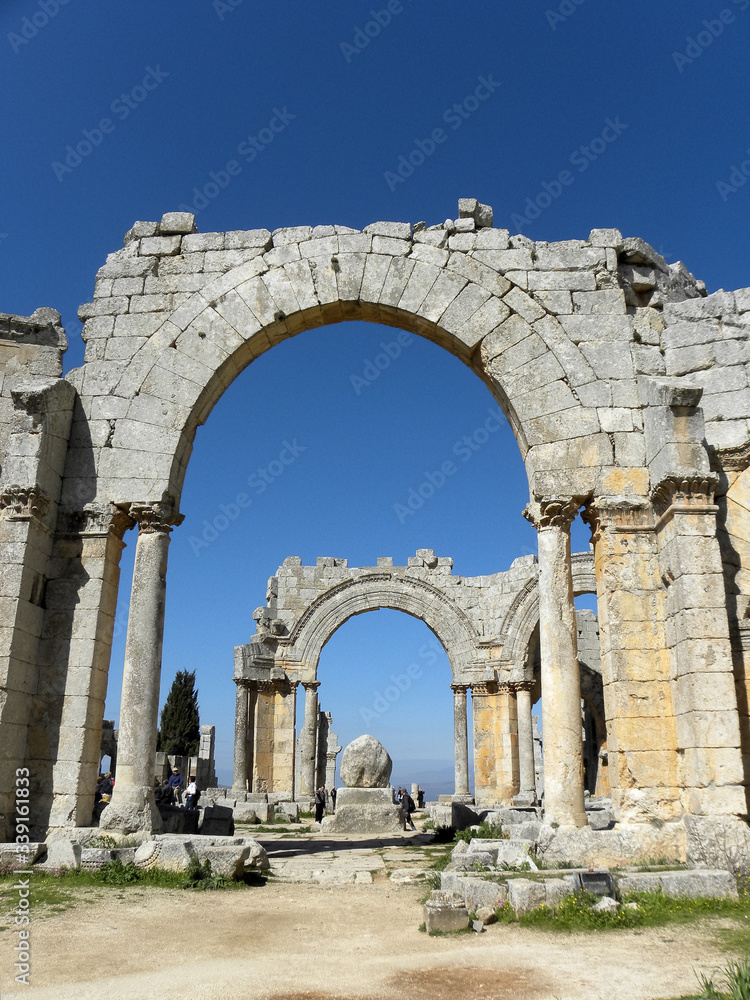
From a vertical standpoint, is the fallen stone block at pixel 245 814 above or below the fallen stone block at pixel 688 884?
below

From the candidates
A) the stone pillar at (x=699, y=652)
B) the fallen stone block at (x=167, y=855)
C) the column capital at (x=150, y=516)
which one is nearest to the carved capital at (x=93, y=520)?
the column capital at (x=150, y=516)

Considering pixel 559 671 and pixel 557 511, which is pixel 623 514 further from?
pixel 559 671

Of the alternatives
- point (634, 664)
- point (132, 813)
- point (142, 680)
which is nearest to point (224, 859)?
point (132, 813)

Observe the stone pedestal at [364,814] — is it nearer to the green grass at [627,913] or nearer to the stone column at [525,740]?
the stone column at [525,740]

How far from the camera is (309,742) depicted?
20578mm

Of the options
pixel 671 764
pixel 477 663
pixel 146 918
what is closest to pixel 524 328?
pixel 671 764

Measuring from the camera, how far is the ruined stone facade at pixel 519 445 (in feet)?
25.0

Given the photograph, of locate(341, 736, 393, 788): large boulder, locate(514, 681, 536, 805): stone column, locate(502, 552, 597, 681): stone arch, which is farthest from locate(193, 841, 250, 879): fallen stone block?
locate(502, 552, 597, 681): stone arch

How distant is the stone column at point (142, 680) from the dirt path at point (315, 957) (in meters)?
1.47

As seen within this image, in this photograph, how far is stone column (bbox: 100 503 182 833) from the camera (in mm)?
7906

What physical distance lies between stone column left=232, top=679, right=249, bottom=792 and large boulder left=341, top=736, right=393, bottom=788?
4.47 m

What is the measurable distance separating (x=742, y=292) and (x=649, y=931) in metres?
7.04

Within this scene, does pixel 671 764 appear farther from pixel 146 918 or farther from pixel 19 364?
pixel 19 364

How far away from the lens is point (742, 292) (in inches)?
355
